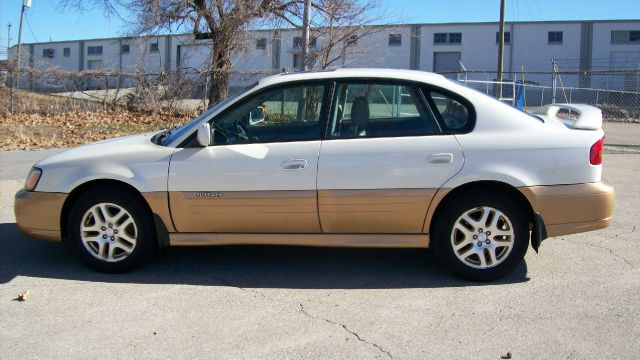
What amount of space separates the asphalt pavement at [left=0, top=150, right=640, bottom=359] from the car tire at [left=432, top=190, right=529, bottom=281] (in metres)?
0.16

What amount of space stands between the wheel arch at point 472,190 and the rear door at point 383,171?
58 mm

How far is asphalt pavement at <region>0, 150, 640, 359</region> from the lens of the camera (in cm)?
372

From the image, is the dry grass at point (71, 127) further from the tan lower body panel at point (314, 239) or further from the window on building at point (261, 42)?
the tan lower body panel at point (314, 239)

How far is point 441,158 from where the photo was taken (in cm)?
471

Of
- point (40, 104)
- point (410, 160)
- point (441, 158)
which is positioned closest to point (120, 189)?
point (410, 160)

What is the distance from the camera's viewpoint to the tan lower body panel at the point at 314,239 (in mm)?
4832

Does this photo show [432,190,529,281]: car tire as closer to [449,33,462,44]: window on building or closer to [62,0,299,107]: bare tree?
[62,0,299,107]: bare tree

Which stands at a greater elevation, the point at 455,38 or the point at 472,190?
the point at 455,38

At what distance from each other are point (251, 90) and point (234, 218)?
1.07m

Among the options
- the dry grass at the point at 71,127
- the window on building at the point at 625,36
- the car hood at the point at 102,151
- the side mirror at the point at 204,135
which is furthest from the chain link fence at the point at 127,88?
the window on building at the point at 625,36

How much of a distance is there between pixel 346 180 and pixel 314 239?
0.56m

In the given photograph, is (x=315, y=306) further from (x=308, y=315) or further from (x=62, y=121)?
(x=62, y=121)

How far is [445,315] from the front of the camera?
→ 4219 millimetres

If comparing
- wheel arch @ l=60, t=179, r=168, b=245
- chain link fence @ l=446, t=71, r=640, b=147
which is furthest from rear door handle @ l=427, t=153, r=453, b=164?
chain link fence @ l=446, t=71, r=640, b=147
